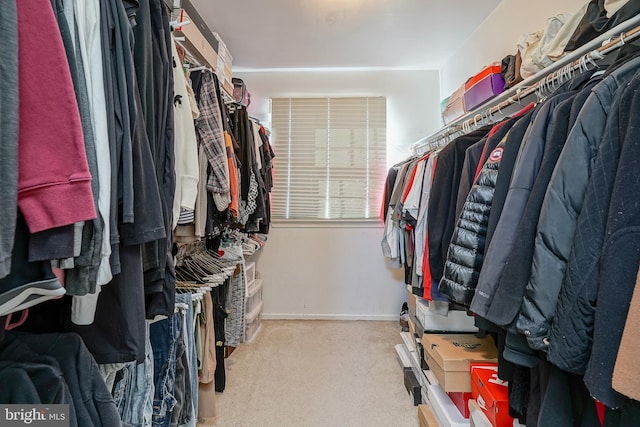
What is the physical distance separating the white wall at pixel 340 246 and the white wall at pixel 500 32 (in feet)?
1.46

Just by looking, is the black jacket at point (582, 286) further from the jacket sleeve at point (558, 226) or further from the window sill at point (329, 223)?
the window sill at point (329, 223)

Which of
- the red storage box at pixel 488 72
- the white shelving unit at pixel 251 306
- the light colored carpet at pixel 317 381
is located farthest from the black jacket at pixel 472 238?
the white shelving unit at pixel 251 306

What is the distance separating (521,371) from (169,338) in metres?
1.24

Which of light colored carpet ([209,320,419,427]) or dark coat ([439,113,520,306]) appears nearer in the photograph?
dark coat ([439,113,520,306])

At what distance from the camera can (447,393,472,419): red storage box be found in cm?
142

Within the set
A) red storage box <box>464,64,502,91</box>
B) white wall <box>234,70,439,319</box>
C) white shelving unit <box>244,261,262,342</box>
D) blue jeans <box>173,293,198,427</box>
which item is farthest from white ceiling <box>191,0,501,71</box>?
blue jeans <box>173,293,198,427</box>

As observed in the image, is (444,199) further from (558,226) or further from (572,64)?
(558,226)

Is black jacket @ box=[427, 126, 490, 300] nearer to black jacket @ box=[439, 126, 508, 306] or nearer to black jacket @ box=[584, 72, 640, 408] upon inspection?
black jacket @ box=[439, 126, 508, 306]

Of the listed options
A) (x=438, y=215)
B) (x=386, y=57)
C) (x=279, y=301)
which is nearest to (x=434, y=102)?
(x=386, y=57)

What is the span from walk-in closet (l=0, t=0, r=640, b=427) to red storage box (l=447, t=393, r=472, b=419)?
0.03m

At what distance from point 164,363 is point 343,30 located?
8.45ft

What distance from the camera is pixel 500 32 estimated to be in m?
2.25

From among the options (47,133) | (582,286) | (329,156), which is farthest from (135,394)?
(329,156)

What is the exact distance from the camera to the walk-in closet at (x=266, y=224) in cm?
51
